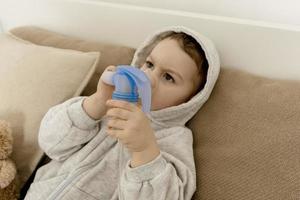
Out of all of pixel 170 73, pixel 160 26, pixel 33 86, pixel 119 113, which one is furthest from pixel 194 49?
pixel 33 86

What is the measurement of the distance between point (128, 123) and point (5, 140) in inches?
14.7

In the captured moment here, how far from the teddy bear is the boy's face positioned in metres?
0.35

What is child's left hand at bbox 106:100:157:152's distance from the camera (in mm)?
696

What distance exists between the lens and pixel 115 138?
0.84 m

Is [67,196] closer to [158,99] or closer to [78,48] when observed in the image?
[158,99]

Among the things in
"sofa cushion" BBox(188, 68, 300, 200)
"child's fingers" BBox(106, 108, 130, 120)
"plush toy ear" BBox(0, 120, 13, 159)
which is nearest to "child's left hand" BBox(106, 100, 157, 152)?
"child's fingers" BBox(106, 108, 130, 120)

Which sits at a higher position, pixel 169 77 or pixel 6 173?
pixel 169 77

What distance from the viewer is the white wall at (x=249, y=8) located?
1.02m

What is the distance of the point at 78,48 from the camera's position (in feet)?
3.88

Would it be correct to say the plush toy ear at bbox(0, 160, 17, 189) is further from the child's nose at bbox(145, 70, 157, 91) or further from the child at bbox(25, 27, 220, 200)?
the child's nose at bbox(145, 70, 157, 91)

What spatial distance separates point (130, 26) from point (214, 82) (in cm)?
37

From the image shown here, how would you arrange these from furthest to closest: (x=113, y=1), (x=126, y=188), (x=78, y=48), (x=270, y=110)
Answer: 1. (x=113, y=1)
2. (x=78, y=48)
3. (x=270, y=110)
4. (x=126, y=188)

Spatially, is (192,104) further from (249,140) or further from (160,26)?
(160,26)

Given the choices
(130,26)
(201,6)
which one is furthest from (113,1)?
(201,6)
